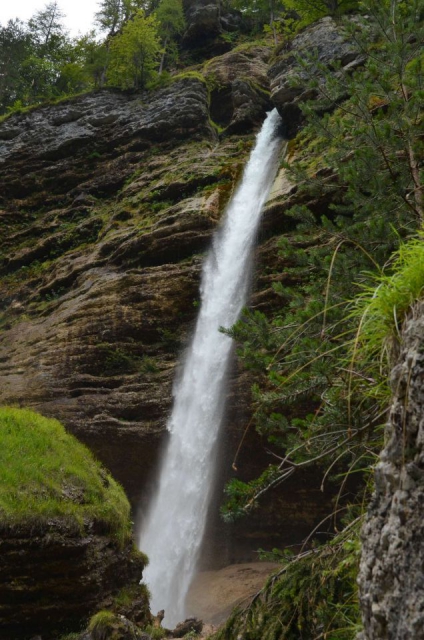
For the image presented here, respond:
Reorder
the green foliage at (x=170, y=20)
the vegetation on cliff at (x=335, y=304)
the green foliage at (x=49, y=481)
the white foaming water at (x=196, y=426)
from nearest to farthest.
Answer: the vegetation on cliff at (x=335, y=304), the green foliage at (x=49, y=481), the white foaming water at (x=196, y=426), the green foliage at (x=170, y=20)

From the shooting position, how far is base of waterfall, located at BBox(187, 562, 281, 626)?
11.7m

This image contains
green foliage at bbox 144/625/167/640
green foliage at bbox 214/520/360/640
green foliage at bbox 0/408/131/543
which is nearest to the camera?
green foliage at bbox 214/520/360/640

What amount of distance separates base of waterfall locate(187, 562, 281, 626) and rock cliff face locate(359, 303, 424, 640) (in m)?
10.3

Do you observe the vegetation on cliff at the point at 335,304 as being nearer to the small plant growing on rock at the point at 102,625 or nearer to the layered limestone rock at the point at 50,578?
the small plant growing on rock at the point at 102,625

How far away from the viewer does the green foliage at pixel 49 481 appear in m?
7.85

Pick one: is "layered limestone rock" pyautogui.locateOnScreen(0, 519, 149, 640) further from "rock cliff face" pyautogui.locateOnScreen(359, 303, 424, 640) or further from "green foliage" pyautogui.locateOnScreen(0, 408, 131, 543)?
"rock cliff face" pyautogui.locateOnScreen(359, 303, 424, 640)

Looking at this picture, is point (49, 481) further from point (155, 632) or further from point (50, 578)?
point (155, 632)

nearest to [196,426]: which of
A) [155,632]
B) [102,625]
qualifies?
[155,632]

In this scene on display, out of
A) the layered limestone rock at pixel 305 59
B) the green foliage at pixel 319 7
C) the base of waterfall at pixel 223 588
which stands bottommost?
the base of waterfall at pixel 223 588

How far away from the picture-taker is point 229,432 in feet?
47.2

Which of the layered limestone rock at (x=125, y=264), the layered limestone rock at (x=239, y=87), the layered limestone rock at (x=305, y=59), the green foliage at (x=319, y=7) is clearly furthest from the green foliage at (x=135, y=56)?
the green foliage at (x=319, y=7)

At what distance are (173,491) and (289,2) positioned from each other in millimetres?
22379

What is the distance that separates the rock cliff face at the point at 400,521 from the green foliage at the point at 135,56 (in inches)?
1149

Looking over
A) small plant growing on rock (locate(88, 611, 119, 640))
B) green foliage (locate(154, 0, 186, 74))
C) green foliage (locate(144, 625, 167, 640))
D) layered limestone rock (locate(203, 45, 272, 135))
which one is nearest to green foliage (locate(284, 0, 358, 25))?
layered limestone rock (locate(203, 45, 272, 135))
